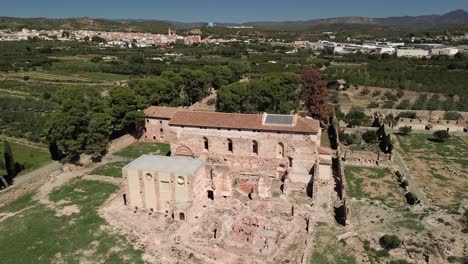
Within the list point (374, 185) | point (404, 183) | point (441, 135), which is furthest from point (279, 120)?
point (441, 135)

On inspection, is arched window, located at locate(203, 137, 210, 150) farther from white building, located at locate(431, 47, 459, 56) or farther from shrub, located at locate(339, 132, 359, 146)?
white building, located at locate(431, 47, 459, 56)

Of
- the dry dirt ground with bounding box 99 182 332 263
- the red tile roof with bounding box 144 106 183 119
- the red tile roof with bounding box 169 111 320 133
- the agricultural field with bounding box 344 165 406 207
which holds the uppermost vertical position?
the red tile roof with bounding box 169 111 320 133

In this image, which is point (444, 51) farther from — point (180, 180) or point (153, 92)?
point (180, 180)

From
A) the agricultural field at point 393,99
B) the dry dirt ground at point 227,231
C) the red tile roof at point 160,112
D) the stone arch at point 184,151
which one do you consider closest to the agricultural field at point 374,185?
the dry dirt ground at point 227,231

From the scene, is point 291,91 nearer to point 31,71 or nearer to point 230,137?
point 230,137

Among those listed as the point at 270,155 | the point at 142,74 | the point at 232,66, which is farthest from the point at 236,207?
the point at 142,74

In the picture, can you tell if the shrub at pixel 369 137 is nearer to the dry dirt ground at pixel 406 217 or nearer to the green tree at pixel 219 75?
the dry dirt ground at pixel 406 217

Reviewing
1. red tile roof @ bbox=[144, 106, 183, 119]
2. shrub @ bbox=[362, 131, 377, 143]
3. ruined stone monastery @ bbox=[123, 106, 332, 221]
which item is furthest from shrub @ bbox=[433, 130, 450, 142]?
red tile roof @ bbox=[144, 106, 183, 119]
